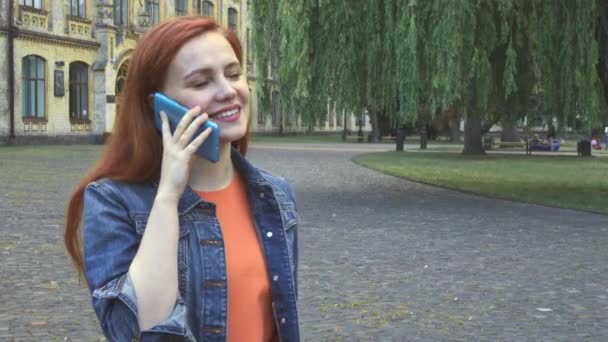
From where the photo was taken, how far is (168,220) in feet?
6.11

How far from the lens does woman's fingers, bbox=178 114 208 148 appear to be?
1.87 meters

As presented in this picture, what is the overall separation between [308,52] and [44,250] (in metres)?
6.46

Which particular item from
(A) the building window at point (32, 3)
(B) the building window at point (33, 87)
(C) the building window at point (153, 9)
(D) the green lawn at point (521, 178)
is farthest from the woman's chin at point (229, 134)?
(C) the building window at point (153, 9)

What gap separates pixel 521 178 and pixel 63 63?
23.2m

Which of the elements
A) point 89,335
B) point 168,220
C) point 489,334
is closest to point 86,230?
point 168,220

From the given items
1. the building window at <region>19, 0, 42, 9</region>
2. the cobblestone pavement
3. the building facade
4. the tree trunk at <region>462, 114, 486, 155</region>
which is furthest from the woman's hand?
the building window at <region>19, 0, 42, 9</region>

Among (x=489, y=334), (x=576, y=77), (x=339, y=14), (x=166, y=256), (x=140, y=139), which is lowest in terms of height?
(x=489, y=334)

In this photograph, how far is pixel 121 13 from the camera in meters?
42.9

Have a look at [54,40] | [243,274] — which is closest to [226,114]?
[243,274]

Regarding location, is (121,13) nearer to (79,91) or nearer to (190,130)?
(79,91)

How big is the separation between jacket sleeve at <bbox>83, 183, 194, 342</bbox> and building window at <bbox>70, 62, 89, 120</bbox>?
38998 mm

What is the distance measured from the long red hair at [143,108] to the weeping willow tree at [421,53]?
11.9m

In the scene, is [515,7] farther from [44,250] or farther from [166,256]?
[166,256]

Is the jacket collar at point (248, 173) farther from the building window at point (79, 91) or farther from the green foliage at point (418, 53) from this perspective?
the building window at point (79, 91)
